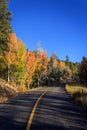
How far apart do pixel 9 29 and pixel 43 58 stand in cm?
5398

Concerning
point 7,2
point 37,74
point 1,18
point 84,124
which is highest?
point 7,2

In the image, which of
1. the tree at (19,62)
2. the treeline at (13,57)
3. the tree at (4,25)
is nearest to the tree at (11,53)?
the treeline at (13,57)

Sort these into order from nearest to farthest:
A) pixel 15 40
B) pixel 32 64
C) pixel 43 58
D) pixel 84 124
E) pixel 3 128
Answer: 1. pixel 3 128
2. pixel 84 124
3. pixel 15 40
4. pixel 32 64
5. pixel 43 58

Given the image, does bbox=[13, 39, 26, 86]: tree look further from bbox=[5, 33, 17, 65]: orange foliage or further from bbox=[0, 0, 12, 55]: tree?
bbox=[0, 0, 12, 55]: tree

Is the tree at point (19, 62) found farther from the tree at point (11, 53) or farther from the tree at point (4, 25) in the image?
the tree at point (4, 25)

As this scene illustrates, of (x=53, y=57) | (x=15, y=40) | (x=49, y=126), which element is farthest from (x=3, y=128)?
(x=53, y=57)

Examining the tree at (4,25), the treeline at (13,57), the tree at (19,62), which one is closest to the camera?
the tree at (4,25)

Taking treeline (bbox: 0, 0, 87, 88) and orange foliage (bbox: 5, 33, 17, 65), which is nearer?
treeline (bbox: 0, 0, 87, 88)

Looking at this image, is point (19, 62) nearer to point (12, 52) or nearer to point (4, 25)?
point (12, 52)

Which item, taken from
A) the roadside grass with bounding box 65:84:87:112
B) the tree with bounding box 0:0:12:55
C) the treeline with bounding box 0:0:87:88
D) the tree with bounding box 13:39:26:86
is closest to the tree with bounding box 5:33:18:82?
the treeline with bounding box 0:0:87:88

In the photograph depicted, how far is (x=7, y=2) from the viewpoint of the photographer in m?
48.8

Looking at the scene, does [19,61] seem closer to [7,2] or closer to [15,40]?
[15,40]

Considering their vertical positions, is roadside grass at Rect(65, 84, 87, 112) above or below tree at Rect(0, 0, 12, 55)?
below

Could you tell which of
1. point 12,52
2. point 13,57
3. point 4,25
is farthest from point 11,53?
point 4,25
